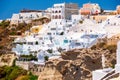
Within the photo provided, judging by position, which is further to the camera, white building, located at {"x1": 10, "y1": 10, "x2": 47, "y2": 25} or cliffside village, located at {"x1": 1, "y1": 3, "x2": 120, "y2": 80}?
white building, located at {"x1": 10, "y1": 10, "x2": 47, "y2": 25}

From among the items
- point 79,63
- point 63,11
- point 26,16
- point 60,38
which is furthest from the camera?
point 26,16

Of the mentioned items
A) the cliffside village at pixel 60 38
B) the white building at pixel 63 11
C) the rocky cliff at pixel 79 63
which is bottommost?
the rocky cliff at pixel 79 63

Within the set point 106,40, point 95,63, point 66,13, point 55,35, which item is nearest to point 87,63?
point 95,63

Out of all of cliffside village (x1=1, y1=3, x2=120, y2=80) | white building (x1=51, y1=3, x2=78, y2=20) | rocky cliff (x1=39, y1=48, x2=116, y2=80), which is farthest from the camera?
white building (x1=51, y1=3, x2=78, y2=20)

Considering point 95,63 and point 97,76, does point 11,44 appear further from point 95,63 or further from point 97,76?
point 97,76

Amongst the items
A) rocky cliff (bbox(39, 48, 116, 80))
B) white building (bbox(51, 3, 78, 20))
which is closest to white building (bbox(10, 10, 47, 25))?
white building (bbox(51, 3, 78, 20))

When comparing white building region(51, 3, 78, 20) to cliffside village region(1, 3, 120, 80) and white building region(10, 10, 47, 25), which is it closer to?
cliffside village region(1, 3, 120, 80)

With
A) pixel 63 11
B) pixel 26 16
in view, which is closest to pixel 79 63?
pixel 63 11

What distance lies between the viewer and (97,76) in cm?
1186

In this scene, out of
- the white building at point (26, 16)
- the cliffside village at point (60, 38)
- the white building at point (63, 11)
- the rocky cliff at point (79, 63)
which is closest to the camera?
the rocky cliff at point (79, 63)

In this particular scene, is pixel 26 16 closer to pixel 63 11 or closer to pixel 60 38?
pixel 63 11

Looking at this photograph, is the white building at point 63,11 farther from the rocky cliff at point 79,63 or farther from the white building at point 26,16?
the rocky cliff at point 79,63

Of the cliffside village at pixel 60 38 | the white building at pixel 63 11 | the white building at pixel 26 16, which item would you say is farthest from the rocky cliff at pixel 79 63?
the white building at pixel 26 16

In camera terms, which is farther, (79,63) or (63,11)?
(63,11)
